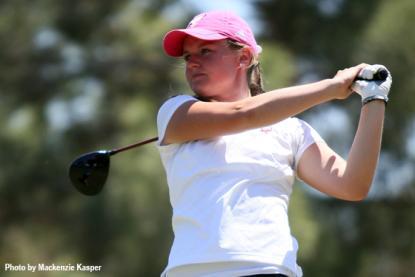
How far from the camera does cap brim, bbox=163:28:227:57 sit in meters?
2.33

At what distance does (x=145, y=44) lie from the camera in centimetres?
691

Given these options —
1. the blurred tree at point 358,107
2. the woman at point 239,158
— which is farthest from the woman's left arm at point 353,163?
the blurred tree at point 358,107

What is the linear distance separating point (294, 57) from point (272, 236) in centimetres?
508

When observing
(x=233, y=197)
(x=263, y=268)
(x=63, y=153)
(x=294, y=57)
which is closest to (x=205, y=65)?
(x=233, y=197)

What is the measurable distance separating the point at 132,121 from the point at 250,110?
4389 mm

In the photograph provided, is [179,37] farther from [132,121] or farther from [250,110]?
[132,121]

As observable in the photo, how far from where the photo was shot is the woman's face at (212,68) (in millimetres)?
2322

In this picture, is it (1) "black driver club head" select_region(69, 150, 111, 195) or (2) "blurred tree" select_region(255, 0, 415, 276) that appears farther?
(2) "blurred tree" select_region(255, 0, 415, 276)

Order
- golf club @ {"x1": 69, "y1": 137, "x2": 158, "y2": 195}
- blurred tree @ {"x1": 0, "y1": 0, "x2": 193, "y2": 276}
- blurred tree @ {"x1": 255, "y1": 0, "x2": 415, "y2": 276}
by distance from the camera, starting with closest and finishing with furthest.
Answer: golf club @ {"x1": 69, "y1": 137, "x2": 158, "y2": 195}, blurred tree @ {"x1": 0, "y1": 0, "x2": 193, "y2": 276}, blurred tree @ {"x1": 255, "y1": 0, "x2": 415, "y2": 276}

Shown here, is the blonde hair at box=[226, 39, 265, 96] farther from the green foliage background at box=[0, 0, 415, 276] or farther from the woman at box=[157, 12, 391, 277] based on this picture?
the green foliage background at box=[0, 0, 415, 276]

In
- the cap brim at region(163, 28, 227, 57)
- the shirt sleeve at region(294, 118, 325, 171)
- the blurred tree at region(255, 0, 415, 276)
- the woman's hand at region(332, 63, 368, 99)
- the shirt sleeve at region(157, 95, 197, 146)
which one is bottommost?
the blurred tree at region(255, 0, 415, 276)

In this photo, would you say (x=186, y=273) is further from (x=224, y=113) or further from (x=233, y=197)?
(x=224, y=113)

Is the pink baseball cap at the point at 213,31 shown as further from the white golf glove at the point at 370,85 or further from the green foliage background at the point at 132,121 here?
the green foliage background at the point at 132,121

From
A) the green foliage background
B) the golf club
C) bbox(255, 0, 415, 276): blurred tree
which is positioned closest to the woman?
the golf club
